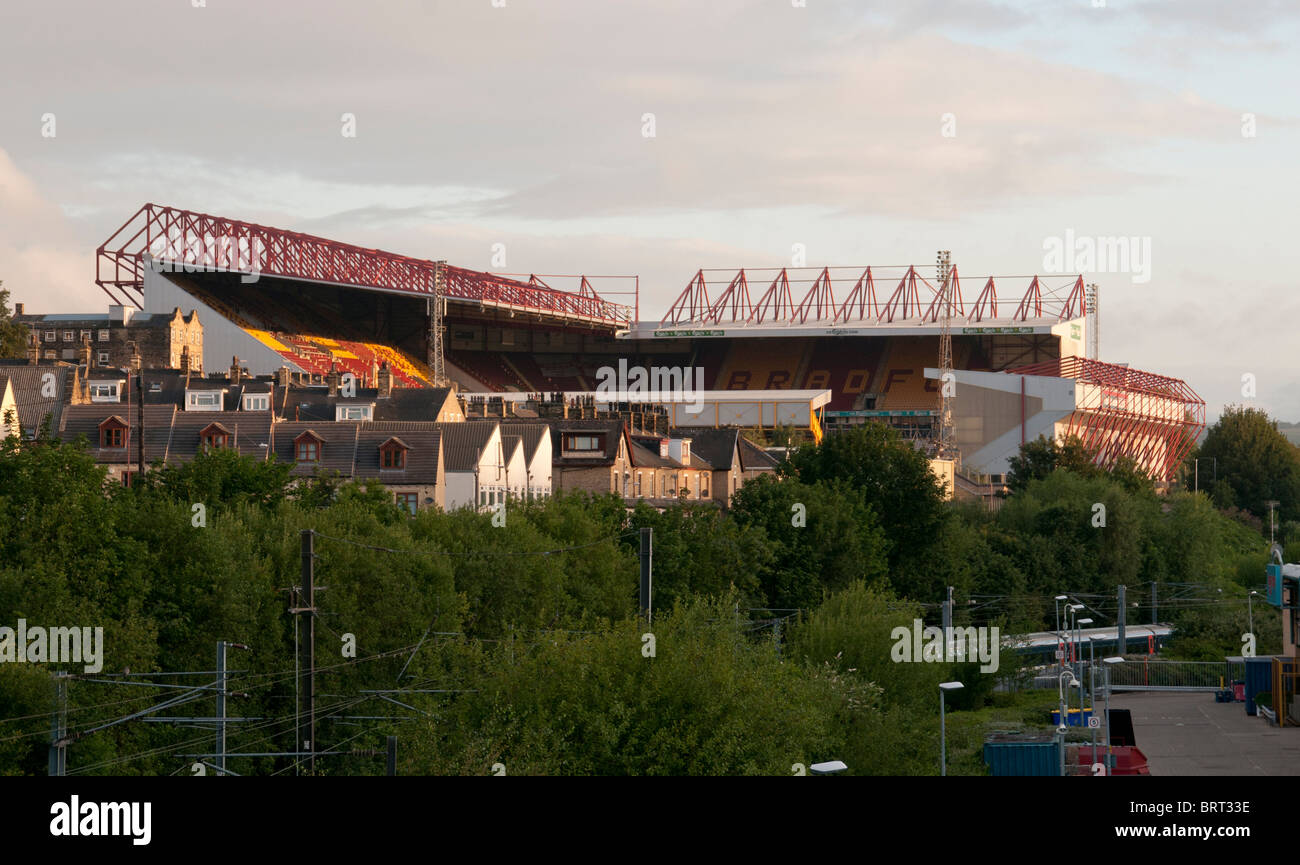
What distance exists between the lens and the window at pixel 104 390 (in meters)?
85.1

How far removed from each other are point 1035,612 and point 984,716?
25.2 meters

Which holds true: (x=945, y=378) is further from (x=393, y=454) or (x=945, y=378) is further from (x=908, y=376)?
(x=393, y=454)

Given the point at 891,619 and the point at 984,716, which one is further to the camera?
the point at 984,716

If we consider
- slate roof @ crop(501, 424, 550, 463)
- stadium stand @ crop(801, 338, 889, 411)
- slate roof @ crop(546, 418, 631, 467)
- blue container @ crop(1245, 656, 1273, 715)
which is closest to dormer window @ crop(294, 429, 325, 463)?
slate roof @ crop(501, 424, 550, 463)

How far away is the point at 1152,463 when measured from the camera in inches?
6850

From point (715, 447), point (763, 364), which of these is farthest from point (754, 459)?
point (763, 364)

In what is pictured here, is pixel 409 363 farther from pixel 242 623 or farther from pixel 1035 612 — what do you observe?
pixel 242 623

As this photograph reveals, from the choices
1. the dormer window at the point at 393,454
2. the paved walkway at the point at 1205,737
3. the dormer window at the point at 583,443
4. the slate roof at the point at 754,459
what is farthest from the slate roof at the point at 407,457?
the slate roof at the point at 754,459

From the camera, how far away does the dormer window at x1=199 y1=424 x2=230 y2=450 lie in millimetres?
70062

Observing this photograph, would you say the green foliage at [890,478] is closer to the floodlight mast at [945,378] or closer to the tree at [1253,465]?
the floodlight mast at [945,378]

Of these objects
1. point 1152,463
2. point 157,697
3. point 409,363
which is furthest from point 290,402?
point 1152,463

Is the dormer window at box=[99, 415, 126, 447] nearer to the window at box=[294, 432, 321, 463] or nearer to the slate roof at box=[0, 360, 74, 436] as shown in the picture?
the slate roof at box=[0, 360, 74, 436]

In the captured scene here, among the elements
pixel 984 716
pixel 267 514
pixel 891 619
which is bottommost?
pixel 984 716
